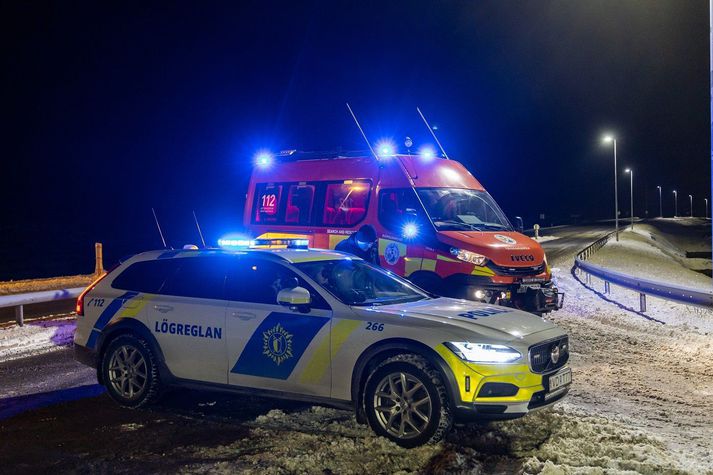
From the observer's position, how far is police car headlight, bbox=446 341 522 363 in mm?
5562

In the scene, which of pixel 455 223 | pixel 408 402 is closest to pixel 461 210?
pixel 455 223

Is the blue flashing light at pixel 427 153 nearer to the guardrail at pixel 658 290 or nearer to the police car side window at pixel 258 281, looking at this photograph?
the guardrail at pixel 658 290

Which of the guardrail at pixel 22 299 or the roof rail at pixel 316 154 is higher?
the roof rail at pixel 316 154

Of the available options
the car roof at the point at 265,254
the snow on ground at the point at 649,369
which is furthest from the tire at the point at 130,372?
the snow on ground at the point at 649,369

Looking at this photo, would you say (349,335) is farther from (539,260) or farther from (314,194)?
(314,194)

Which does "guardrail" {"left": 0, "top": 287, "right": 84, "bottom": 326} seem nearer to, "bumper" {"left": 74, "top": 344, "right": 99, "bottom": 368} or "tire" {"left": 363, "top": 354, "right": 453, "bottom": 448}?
"bumper" {"left": 74, "top": 344, "right": 99, "bottom": 368}

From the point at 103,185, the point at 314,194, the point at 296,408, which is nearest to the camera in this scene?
the point at 296,408

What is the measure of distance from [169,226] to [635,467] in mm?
80887

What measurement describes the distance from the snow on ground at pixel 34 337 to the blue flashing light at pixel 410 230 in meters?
5.55

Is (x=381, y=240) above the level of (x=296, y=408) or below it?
above

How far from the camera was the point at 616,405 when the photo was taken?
6.88 metres

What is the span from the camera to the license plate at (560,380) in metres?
5.86

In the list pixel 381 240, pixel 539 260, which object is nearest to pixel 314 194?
pixel 381 240

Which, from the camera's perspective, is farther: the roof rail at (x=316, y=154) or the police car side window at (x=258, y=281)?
the roof rail at (x=316, y=154)
